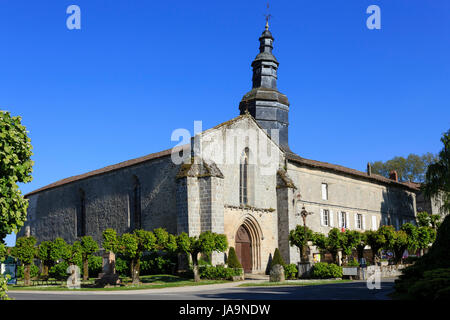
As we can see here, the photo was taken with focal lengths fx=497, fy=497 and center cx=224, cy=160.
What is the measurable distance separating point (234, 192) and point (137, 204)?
7060 mm

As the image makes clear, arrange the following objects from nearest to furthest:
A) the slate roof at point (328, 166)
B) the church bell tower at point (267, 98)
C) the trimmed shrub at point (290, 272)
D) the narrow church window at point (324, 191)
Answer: the trimmed shrub at point (290, 272), the slate roof at point (328, 166), the narrow church window at point (324, 191), the church bell tower at point (267, 98)

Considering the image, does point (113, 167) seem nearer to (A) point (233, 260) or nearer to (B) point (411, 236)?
(A) point (233, 260)

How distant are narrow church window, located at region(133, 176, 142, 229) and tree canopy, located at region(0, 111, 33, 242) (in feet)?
78.8

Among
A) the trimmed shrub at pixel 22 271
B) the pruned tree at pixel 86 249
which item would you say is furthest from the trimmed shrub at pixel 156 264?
the trimmed shrub at pixel 22 271

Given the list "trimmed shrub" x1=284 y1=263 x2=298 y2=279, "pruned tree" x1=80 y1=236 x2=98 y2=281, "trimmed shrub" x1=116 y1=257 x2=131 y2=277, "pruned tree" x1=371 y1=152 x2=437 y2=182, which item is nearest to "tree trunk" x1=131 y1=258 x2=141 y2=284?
"trimmed shrub" x1=116 y1=257 x2=131 y2=277

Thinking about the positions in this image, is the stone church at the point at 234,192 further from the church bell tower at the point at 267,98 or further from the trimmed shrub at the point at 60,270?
the trimmed shrub at the point at 60,270

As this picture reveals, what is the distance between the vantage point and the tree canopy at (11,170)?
970cm

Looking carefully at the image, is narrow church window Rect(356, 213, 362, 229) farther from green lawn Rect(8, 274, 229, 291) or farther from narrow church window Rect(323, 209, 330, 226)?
green lawn Rect(8, 274, 229, 291)

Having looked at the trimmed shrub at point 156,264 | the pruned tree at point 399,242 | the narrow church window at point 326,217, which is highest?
the narrow church window at point 326,217

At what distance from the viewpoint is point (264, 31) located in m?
46.7

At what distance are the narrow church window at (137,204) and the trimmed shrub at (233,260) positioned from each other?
25.9ft

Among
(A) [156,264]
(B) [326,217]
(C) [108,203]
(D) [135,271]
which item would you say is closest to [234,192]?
(A) [156,264]

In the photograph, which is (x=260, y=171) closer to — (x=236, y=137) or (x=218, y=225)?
(x=236, y=137)
